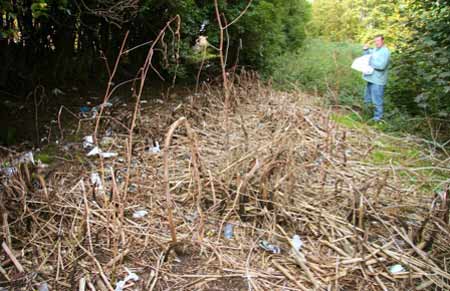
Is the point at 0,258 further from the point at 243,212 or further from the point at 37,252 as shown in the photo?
the point at 243,212

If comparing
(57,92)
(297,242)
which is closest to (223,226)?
(297,242)

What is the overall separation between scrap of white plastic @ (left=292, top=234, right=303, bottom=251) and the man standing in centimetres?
373

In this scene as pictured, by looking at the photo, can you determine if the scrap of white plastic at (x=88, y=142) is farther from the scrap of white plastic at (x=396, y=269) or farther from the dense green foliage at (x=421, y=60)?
the dense green foliage at (x=421, y=60)

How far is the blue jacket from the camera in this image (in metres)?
5.66

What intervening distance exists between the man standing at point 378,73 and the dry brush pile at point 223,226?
8.94 ft

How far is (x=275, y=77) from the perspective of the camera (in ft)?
24.7

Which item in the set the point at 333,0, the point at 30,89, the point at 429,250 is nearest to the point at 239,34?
the point at 30,89

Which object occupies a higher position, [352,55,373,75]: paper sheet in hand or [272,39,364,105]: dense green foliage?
[352,55,373,75]: paper sheet in hand

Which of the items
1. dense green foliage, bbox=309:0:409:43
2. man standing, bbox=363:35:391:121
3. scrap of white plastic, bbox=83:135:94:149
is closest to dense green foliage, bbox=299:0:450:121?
man standing, bbox=363:35:391:121

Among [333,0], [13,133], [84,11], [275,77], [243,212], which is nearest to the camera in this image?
[243,212]

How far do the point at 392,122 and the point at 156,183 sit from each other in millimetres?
3966

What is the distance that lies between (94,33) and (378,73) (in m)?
4.27

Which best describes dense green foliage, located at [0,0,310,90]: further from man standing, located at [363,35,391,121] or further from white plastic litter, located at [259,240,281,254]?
white plastic litter, located at [259,240,281,254]

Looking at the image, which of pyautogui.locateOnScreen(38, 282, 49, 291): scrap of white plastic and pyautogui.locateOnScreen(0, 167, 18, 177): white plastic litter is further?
pyautogui.locateOnScreen(0, 167, 18, 177): white plastic litter
